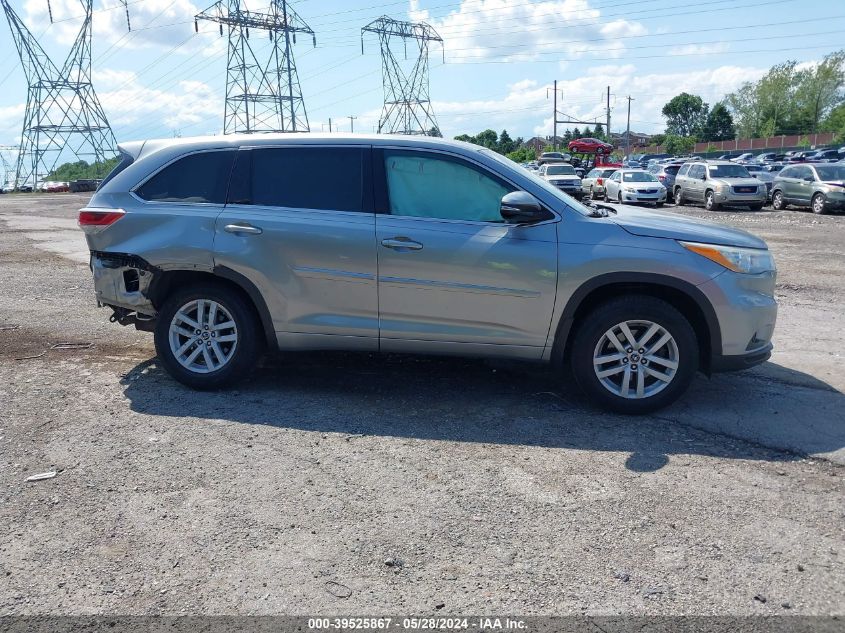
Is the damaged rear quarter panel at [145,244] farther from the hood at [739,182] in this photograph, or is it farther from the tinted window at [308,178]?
the hood at [739,182]

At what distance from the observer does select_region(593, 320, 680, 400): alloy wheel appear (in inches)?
193

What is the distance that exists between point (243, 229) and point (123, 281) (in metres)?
1.07

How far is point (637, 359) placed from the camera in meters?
4.93

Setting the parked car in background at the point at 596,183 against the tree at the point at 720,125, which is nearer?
the parked car in background at the point at 596,183

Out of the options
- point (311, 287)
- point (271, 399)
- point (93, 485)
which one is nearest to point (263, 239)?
point (311, 287)

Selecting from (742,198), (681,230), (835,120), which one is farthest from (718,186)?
(835,120)

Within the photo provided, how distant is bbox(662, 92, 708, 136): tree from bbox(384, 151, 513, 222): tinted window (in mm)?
136590

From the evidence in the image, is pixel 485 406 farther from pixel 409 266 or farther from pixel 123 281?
pixel 123 281

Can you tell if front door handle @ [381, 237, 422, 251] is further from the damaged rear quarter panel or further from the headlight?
the headlight

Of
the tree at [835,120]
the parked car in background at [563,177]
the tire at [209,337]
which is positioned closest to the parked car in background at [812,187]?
the parked car in background at [563,177]

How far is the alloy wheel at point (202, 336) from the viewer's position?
211 inches

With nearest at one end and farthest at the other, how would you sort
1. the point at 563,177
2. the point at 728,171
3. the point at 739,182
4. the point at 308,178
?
the point at 308,178 → the point at 739,182 → the point at 728,171 → the point at 563,177

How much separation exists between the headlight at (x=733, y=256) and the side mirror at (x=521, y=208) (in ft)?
3.27

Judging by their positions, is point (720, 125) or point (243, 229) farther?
point (720, 125)
